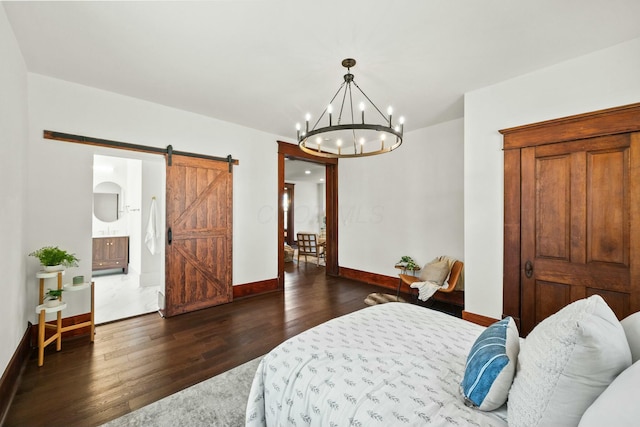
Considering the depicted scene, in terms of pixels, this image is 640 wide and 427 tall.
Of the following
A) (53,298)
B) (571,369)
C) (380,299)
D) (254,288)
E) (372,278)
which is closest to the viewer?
(571,369)

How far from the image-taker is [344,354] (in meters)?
1.47

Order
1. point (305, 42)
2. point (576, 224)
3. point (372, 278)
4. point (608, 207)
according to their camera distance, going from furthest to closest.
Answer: point (372, 278) < point (576, 224) < point (608, 207) < point (305, 42)

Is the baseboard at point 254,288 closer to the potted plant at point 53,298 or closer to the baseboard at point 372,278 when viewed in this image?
the baseboard at point 372,278

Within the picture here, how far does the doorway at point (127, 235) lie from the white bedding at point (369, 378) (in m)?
3.23

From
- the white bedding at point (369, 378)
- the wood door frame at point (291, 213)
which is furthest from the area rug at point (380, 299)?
the wood door frame at point (291, 213)

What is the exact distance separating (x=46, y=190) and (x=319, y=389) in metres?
3.54

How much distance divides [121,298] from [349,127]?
4.57m

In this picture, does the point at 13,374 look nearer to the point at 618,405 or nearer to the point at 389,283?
the point at 618,405

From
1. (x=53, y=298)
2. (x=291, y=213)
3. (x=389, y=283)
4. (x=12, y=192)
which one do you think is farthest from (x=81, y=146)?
(x=291, y=213)

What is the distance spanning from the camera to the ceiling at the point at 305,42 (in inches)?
76.0

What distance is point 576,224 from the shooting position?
2.54m

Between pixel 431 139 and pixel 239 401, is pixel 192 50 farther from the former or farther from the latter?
pixel 431 139

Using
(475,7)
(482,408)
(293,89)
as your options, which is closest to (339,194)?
(293,89)

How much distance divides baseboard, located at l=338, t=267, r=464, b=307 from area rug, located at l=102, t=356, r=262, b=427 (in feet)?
10.8
